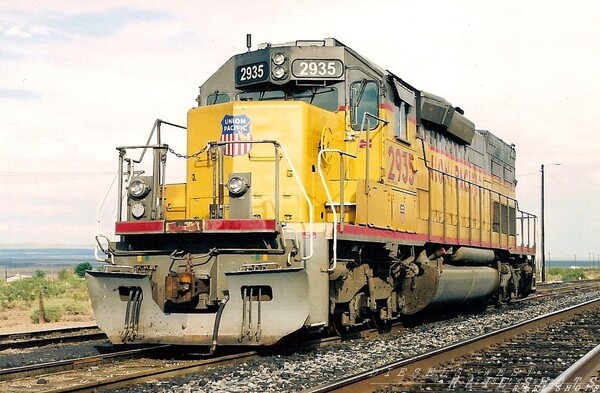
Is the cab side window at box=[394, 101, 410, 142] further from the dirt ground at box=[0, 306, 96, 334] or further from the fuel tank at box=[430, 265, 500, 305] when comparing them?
the dirt ground at box=[0, 306, 96, 334]

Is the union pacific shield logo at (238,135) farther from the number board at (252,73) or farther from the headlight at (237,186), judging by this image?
the headlight at (237,186)

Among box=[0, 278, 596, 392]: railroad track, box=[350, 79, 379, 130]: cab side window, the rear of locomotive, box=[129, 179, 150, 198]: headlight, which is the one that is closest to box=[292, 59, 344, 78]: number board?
the rear of locomotive

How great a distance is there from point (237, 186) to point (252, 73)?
212cm

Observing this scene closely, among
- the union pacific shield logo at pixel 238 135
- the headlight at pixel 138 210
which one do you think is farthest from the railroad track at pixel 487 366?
the headlight at pixel 138 210

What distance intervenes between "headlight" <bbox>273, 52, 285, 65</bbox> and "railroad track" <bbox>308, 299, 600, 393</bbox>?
412cm

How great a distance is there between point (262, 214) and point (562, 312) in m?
6.90

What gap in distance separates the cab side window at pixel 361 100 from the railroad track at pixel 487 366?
324cm

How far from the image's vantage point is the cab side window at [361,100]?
1016cm

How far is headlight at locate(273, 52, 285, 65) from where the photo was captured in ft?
32.0

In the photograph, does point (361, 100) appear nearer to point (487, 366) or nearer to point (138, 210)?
point (138, 210)

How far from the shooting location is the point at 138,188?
9.14 meters

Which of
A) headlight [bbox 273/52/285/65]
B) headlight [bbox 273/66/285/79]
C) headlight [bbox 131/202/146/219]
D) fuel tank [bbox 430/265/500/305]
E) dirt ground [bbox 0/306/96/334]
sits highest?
headlight [bbox 273/52/285/65]

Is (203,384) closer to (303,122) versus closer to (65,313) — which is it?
(303,122)

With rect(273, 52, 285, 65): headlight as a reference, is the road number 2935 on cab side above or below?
below
